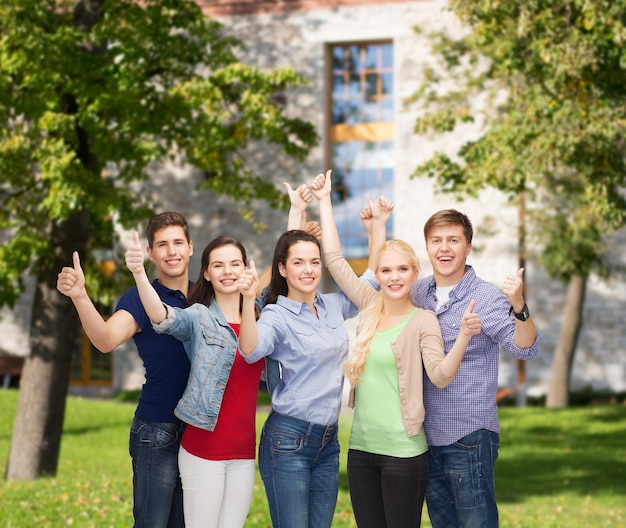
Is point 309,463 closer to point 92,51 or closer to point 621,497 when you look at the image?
point 92,51

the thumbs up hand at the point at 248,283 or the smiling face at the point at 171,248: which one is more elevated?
the smiling face at the point at 171,248

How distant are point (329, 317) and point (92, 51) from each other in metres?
8.02

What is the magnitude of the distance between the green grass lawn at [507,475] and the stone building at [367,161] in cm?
284

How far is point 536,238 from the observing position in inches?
894

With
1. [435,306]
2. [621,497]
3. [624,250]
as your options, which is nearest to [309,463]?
[435,306]

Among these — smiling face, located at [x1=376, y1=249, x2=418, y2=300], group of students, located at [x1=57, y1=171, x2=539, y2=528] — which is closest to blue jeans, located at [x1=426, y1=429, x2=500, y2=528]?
group of students, located at [x1=57, y1=171, x2=539, y2=528]

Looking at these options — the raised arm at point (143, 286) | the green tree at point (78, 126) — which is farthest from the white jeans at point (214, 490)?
the green tree at point (78, 126)

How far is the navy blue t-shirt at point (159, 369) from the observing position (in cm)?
444

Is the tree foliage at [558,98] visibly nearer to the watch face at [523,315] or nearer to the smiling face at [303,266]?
the watch face at [523,315]

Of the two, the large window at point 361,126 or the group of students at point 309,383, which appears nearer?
the group of students at point 309,383

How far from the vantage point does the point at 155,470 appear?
4402mm

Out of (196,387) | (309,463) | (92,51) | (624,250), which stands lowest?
(309,463)

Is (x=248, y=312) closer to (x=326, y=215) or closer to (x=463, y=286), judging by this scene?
(x=326, y=215)

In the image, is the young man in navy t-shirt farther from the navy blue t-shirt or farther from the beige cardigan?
the beige cardigan
